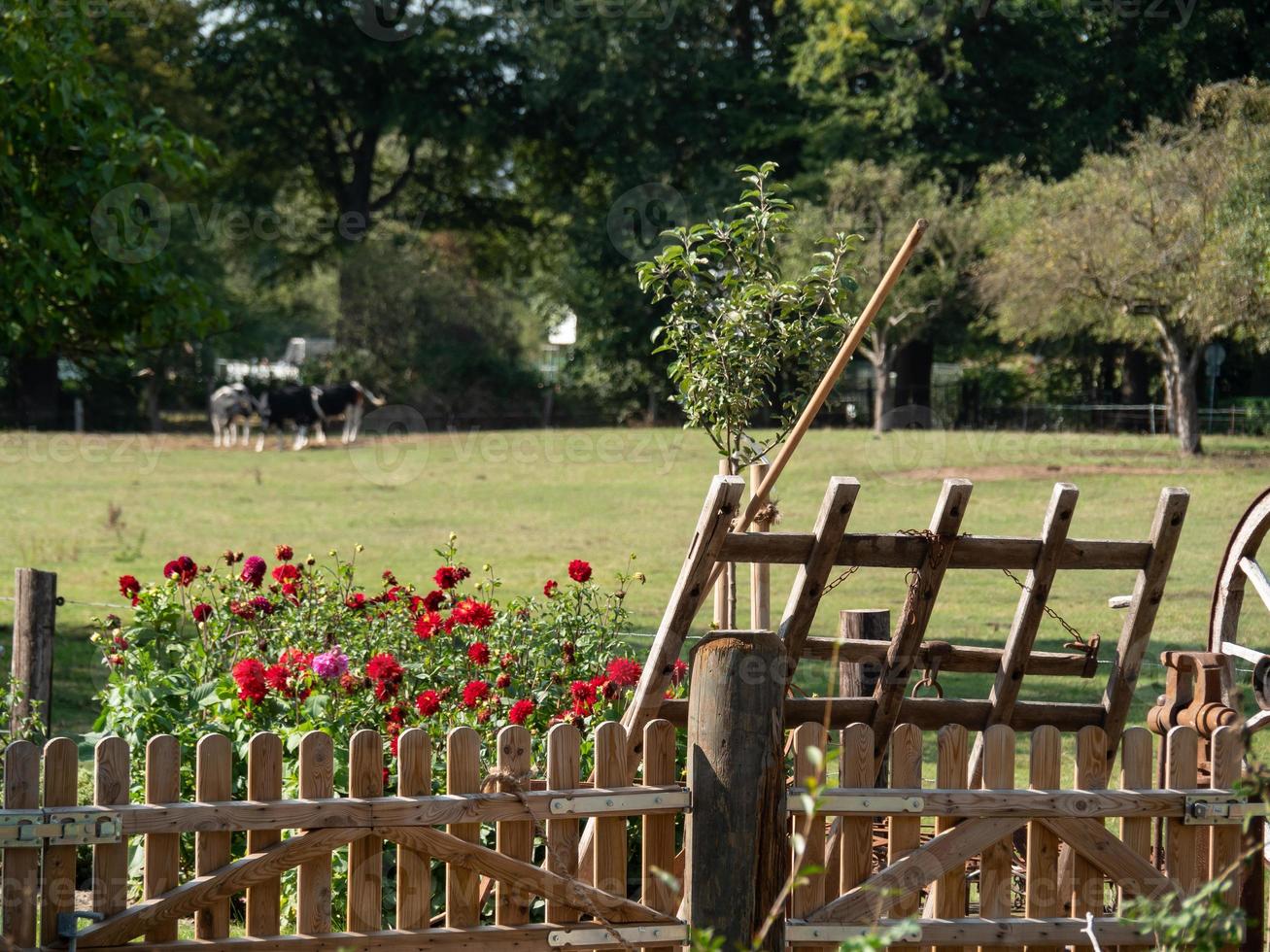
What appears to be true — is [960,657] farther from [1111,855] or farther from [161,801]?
[161,801]

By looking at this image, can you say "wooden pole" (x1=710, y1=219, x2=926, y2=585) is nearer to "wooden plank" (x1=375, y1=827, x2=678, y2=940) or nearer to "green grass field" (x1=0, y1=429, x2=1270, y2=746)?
"wooden plank" (x1=375, y1=827, x2=678, y2=940)

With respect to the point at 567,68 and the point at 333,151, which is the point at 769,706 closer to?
the point at 567,68

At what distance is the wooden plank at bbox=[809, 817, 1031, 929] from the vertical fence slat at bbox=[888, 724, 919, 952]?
4cm

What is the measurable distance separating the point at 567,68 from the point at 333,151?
10.1 m

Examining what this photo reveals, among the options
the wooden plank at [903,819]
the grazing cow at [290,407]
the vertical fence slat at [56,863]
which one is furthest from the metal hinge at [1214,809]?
the grazing cow at [290,407]

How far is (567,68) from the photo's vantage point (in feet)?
144

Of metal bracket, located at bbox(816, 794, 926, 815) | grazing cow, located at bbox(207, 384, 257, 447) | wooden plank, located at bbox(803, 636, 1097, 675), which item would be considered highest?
grazing cow, located at bbox(207, 384, 257, 447)

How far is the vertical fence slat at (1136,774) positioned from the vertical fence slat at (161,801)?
266 cm

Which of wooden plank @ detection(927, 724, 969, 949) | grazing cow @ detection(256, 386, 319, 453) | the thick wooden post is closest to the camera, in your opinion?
the thick wooden post

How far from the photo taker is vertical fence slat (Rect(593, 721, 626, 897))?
166 inches

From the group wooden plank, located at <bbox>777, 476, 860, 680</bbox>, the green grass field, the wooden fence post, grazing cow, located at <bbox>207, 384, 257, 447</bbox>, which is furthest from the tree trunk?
wooden plank, located at <bbox>777, 476, 860, 680</bbox>

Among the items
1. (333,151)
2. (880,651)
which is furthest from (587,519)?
(333,151)

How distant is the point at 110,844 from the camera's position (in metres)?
3.92

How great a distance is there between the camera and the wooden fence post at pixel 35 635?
7473 mm
